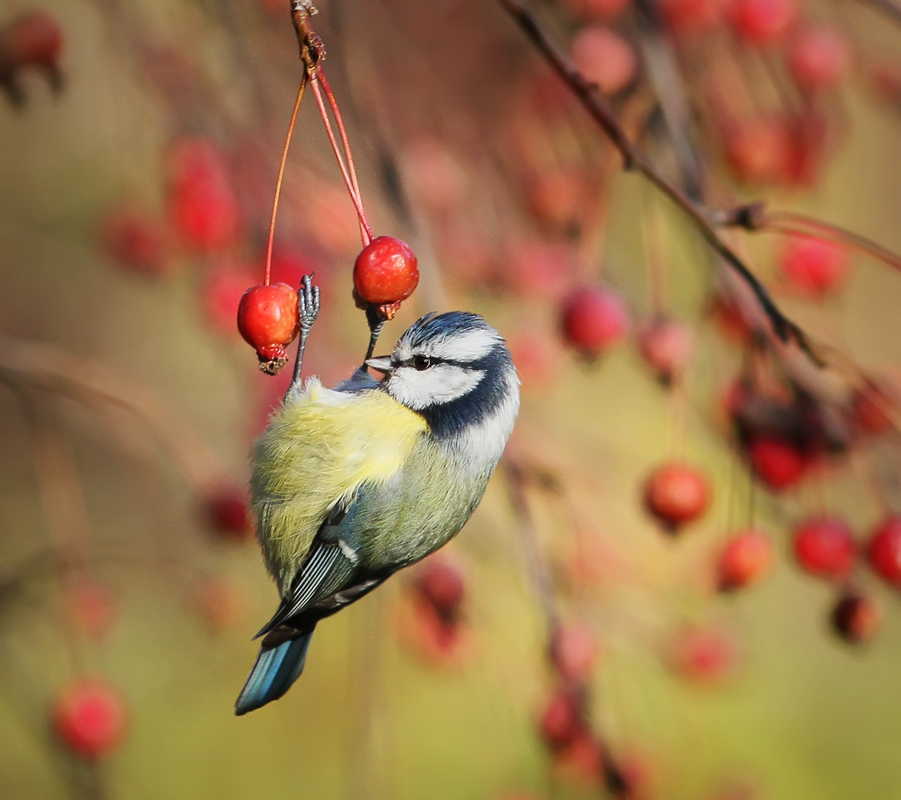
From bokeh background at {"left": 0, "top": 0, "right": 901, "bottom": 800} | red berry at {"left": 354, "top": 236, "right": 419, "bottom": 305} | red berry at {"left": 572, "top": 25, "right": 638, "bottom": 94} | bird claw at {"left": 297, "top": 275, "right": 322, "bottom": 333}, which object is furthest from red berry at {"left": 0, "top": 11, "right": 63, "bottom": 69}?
red berry at {"left": 572, "top": 25, "right": 638, "bottom": 94}

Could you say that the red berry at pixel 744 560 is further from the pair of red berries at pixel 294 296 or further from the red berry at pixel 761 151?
the pair of red berries at pixel 294 296

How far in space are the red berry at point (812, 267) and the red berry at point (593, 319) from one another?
540 mm

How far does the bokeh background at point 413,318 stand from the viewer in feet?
5.29

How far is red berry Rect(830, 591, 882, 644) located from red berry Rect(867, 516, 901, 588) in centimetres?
10

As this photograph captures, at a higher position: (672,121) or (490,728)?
(672,121)

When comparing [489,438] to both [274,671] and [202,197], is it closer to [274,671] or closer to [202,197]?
[274,671]

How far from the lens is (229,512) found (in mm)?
1710

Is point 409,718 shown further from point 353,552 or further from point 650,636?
point 353,552

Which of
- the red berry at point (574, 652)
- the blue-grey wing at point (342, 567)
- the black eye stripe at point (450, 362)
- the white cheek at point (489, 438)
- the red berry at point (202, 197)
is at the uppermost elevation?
the red berry at point (202, 197)

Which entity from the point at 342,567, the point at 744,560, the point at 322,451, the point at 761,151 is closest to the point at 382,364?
the point at 322,451

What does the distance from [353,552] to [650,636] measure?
881 mm

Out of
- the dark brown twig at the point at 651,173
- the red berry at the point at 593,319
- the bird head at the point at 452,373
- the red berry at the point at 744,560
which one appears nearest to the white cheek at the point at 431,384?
the bird head at the point at 452,373

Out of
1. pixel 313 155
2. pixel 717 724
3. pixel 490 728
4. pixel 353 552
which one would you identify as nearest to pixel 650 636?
pixel 353 552

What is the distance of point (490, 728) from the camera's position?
3424 mm
